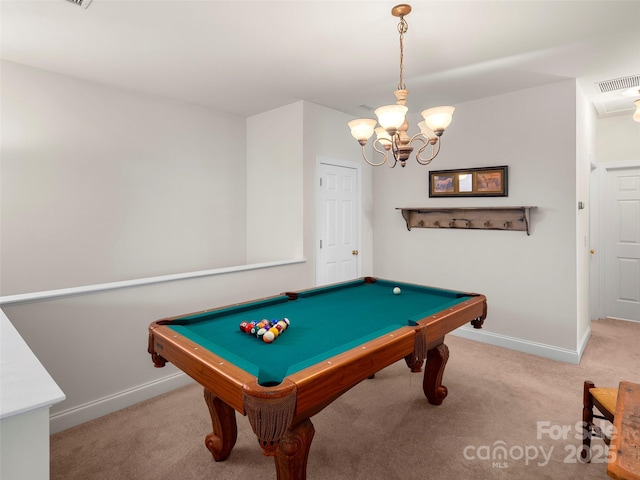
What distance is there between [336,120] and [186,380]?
320 centimetres

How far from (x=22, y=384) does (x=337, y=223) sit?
3500 mm

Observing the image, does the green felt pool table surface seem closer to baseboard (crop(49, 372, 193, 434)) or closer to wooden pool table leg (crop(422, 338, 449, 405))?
wooden pool table leg (crop(422, 338, 449, 405))

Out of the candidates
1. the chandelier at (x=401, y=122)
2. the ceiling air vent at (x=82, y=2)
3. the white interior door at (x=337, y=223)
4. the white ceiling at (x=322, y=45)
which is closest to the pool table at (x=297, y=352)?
the chandelier at (x=401, y=122)

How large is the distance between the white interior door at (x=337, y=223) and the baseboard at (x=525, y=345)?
1528 mm

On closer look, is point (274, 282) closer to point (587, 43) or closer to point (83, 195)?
point (83, 195)

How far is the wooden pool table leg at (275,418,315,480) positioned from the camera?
1441mm

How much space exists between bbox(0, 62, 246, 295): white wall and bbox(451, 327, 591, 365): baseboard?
9.83 feet

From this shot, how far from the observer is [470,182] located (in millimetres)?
3838

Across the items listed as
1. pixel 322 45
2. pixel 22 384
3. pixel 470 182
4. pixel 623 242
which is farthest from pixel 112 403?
pixel 623 242

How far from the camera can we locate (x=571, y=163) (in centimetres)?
322

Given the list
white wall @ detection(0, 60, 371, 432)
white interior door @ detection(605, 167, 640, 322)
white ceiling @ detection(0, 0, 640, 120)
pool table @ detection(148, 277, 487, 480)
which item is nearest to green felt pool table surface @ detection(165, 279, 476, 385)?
pool table @ detection(148, 277, 487, 480)

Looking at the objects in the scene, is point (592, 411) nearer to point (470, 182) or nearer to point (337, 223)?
point (470, 182)

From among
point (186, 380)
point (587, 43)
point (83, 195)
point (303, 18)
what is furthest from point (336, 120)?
point (186, 380)

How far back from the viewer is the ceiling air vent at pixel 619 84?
3.13 m
